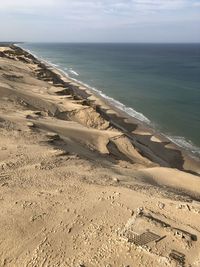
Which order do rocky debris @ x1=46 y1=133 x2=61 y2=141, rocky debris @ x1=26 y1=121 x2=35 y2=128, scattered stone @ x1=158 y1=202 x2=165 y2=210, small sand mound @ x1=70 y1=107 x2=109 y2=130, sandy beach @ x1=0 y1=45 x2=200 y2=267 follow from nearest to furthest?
sandy beach @ x1=0 y1=45 x2=200 y2=267, scattered stone @ x1=158 y1=202 x2=165 y2=210, rocky debris @ x1=46 y1=133 x2=61 y2=141, rocky debris @ x1=26 y1=121 x2=35 y2=128, small sand mound @ x1=70 y1=107 x2=109 y2=130

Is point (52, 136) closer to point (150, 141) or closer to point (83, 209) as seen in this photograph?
point (83, 209)

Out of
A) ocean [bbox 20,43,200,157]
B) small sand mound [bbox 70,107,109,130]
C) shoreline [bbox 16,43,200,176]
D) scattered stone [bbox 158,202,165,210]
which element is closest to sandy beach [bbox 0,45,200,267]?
scattered stone [bbox 158,202,165,210]

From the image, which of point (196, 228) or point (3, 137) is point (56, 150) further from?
point (196, 228)

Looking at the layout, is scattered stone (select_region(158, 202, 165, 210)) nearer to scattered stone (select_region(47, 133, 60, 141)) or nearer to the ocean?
scattered stone (select_region(47, 133, 60, 141))

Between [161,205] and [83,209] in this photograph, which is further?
[161,205]

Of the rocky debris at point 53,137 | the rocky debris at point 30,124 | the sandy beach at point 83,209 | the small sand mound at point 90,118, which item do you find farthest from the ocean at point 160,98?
the sandy beach at point 83,209

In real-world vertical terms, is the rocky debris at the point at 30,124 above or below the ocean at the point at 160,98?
above

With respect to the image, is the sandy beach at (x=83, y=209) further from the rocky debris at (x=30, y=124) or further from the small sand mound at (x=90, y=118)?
the small sand mound at (x=90, y=118)

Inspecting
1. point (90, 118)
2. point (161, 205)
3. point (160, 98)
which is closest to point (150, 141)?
point (90, 118)

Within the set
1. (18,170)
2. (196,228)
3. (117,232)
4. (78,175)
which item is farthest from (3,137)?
(196,228)

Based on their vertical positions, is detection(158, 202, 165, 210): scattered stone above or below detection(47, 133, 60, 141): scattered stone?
above

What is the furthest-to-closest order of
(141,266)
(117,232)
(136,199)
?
(136,199) → (117,232) → (141,266)
